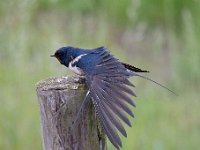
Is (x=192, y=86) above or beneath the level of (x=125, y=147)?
above

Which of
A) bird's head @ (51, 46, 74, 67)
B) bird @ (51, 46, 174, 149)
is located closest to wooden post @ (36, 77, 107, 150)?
bird @ (51, 46, 174, 149)

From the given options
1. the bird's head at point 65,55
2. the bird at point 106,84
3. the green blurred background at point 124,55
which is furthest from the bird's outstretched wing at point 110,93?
the green blurred background at point 124,55

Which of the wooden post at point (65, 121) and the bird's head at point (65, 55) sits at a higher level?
the bird's head at point (65, 55)

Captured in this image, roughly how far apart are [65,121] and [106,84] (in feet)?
0.94

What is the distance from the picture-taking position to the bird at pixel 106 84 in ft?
6.91

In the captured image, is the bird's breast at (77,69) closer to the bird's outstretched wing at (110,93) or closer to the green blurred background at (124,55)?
the bird's outstretched wing at (110,93)

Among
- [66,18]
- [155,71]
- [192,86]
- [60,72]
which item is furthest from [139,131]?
[66,18]

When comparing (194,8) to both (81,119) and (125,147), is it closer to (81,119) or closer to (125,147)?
(125,147)

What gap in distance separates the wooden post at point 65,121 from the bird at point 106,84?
32 mm

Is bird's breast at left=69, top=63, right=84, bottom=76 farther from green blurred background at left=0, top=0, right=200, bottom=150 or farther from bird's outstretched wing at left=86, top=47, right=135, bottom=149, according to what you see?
green blurred background at left=0, top=0, right=200, bottom=150

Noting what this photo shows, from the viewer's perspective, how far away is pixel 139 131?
373cm

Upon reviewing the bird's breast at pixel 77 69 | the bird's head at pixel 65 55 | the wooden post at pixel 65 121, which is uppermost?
the bird's head at pixel 65 55

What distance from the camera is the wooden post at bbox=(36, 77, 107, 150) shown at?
206cm

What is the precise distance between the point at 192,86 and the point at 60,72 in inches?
42.0
